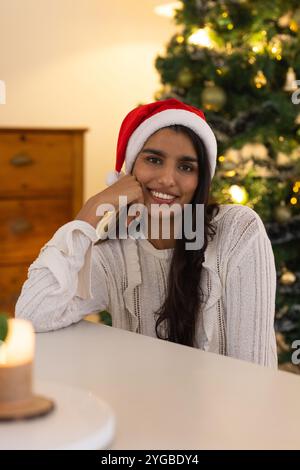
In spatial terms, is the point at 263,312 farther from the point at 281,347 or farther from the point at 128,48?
the point at 128,48

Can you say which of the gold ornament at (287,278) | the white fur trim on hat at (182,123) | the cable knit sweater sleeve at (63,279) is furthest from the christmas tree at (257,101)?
the cable knit sweater sleeve at (63,279)

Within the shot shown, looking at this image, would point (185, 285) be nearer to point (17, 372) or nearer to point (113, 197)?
point (113, 197)

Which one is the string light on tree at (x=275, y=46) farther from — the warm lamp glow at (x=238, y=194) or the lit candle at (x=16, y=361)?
the lit candle at (x=16, y=361)

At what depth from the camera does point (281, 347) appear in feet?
10.7

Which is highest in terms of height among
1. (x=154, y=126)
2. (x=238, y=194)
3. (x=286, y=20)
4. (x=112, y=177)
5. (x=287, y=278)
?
(x=286, y=20)

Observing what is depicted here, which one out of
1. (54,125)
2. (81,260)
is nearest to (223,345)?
(81,260)

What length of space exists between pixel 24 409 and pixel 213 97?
237 cm

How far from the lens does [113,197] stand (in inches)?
67.9

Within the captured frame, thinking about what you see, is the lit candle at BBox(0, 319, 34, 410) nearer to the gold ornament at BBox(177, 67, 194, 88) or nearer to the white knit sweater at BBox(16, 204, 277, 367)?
the white knit sweater at BBox(16, 204, 277, 367)

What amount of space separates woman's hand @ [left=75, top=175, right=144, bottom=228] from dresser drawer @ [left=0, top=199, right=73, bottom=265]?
2240 millimetres

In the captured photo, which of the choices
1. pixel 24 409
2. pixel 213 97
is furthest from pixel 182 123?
pixel 213 97

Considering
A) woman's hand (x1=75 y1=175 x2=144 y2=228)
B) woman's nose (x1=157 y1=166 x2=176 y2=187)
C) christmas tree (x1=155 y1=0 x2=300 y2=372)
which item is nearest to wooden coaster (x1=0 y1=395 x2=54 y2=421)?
woman's hand (x1=75 y1=175 x2=144 y2=228)

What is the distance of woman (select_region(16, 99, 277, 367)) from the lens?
5.26ft

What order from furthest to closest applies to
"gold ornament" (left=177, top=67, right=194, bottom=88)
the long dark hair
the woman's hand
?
"gold ornament" (left=177, top=67, right=194, bottom=88) < the long dark hair < the woman's hand
